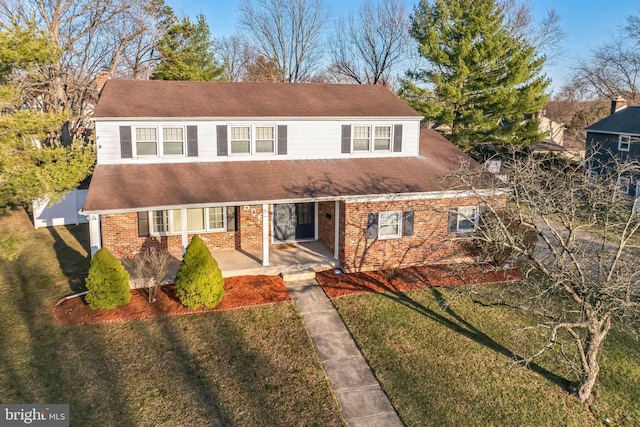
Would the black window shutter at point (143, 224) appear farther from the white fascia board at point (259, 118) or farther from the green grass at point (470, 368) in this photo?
the green grass at point (470, 368)

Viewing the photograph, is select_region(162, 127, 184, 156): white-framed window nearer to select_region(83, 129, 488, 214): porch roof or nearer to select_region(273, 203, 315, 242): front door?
select_region(83, 129, 488, 214): porch roof

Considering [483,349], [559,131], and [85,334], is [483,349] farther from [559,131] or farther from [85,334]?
[559,131]

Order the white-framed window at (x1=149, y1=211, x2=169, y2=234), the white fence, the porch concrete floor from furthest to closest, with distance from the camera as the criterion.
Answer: the white fence
the white-framed window at (x1=149, y1=211, x2=169, y2=234)
the porch concrete floor

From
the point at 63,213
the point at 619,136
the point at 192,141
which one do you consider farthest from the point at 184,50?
the point at 619,136

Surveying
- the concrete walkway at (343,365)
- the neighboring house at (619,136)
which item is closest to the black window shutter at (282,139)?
the concrete walkway at (343,365)

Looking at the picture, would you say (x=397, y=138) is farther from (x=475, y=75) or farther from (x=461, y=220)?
(x=475, y=75)

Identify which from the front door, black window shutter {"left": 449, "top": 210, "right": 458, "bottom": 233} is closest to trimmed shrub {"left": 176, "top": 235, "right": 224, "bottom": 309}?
the front door
